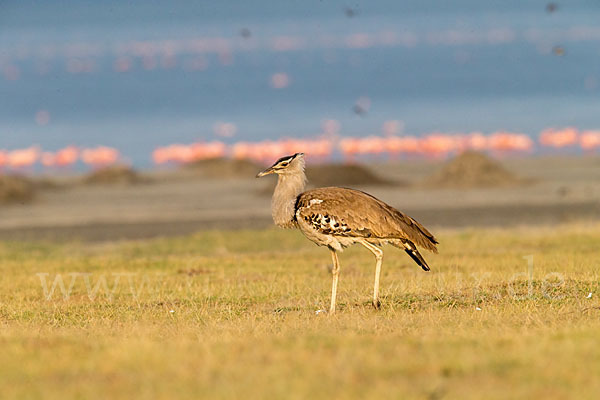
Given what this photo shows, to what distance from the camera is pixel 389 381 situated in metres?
8.42

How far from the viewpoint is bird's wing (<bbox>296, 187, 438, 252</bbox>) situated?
13.7 m

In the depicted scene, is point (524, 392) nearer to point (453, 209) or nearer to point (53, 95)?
point (453, 209)

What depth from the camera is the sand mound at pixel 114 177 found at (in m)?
57.5

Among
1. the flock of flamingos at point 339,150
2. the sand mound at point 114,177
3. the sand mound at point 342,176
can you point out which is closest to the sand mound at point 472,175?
the sand mound at point 342,176

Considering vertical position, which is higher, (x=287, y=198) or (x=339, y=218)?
(x=287, y=198)

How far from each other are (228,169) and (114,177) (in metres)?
6.51

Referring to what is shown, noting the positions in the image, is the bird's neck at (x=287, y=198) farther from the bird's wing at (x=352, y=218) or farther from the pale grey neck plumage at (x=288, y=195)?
the bird's wing at (x=352, y=218)

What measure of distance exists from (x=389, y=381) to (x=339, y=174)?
42.8 m

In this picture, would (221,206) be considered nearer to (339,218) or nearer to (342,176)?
(342,176)

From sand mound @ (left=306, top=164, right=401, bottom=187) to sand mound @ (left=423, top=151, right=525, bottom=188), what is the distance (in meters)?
3.35

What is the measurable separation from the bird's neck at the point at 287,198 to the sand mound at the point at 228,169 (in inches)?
1756

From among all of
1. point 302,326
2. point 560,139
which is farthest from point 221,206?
point 560,139

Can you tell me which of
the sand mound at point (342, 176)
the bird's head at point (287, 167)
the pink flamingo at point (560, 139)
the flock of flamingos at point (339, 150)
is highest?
the pink flamingo at point (560, 139)

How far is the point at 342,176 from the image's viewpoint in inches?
2013
